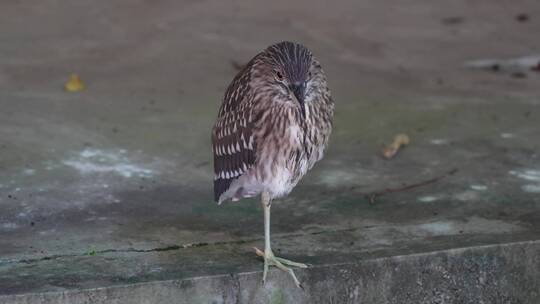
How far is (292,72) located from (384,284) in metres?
1.00

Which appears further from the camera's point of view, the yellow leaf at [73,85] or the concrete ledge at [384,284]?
the yellow leaf at [73,85]

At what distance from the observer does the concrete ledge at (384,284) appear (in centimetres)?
447

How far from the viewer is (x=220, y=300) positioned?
4.54 metres

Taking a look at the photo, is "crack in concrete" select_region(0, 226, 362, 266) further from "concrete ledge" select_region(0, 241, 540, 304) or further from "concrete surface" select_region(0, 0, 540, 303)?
"concrete ledge" select_region(0, 241, 540, 304)

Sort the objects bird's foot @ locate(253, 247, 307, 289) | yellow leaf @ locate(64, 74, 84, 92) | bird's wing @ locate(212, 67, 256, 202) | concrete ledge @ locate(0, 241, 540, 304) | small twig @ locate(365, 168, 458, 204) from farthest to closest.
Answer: yellow leaf @ locate(64, 74, 84, 92) < small twig @ locate(365, 168, 458, 204) < bird's wing @ locate(212, 67, 256, 202) < bird's foot @ locate(253, 247, 307, 289) < concrete ledge @ locate(0, 241, 540, 304)

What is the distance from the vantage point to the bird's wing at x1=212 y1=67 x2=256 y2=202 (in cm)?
474

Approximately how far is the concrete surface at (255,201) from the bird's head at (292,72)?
2.41ft

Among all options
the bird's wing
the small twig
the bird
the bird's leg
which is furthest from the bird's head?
the small twig

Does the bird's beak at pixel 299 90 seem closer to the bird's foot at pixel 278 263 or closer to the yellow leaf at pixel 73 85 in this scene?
the bird's foot at pixel 278 263

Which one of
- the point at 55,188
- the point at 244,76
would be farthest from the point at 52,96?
the point at 244,76

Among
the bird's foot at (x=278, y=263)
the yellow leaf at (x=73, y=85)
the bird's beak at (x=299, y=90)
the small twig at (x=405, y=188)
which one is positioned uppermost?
the bird's beak at (x=299, y=90)

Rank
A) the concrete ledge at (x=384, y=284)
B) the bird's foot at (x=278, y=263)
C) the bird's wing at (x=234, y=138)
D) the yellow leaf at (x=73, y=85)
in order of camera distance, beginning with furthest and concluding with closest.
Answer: the yellow leaf at (x=73, y=85)
the bird's wing at (x=234, y=138)
the bird's foot at (x=278, y=263)
the concrete ledge at (x=384, y=284)

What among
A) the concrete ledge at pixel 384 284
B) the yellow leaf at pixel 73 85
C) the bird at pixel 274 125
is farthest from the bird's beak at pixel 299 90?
the yellow leaf at pixel 73 85

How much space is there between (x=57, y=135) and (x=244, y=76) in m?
1.95
